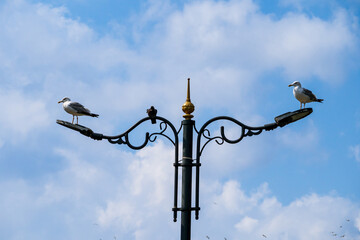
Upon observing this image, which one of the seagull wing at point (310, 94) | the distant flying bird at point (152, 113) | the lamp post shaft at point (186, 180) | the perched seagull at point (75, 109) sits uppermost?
the seagull wing at point (310, 94)

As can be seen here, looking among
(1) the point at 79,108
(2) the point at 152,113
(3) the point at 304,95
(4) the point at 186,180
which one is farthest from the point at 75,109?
(3) the point at 304,95

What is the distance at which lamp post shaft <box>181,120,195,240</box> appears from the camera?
6698mm

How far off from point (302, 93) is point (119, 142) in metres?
2.96

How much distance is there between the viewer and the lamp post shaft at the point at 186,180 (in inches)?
264

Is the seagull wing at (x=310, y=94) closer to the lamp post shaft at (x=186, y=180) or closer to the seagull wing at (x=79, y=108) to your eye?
the lamp post shaft at (x=186, y=180)

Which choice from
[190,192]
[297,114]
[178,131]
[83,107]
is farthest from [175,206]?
[83,107]

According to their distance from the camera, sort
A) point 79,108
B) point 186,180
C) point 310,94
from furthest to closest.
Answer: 1. point 79,108
2. point 310,94
3. point 186,180

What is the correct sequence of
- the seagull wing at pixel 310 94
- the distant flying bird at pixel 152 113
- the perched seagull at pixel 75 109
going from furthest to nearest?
the perched seagull at pixel 75 109 → the seagull wing at pixel 310 94 → the distant flying bird at pixel 152 113

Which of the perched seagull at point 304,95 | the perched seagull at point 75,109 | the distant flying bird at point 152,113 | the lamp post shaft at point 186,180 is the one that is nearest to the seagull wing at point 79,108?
the perched seagull at point 75,109

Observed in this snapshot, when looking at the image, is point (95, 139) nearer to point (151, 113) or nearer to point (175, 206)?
point (151, 113)

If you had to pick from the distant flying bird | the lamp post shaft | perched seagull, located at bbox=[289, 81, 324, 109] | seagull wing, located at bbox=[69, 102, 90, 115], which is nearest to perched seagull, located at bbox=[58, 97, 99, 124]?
seagull wing, located at bbox=[69, 102, 90, 115]

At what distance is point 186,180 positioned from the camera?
6809 millimetres

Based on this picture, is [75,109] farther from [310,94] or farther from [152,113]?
[310,94]

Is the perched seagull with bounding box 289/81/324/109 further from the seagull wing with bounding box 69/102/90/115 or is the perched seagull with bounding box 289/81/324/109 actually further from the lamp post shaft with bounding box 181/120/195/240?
the seagull wing with bounding box 69/102/90/115
